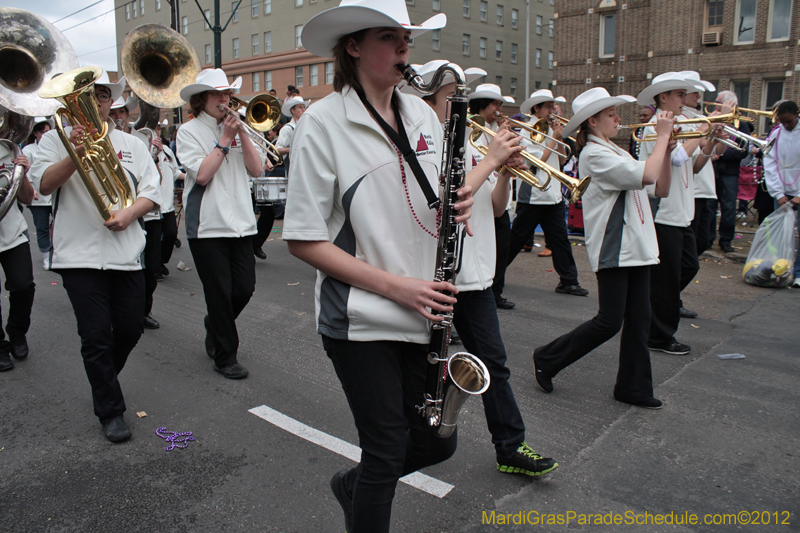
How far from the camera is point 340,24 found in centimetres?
204

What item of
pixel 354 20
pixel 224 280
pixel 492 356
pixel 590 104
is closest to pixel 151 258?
pixel 224 280

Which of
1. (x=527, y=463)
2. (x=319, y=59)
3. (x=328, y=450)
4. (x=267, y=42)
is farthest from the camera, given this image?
(x=267, y=42)

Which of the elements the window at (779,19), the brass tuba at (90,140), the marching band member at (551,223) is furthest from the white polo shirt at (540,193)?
the window at (779,19)

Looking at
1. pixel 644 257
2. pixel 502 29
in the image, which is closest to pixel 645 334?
pixel 644 257

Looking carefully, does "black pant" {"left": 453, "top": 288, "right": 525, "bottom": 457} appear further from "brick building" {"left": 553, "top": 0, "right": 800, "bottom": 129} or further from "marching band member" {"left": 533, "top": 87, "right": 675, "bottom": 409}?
"brick building" {"left": 553, "top": 0, "right": 800, "bottom": 129}

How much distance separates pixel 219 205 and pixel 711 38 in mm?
27192

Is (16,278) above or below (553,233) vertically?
below

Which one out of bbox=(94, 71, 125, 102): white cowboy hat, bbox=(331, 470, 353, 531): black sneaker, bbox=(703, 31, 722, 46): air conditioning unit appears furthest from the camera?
bbox=(703, 31, 722, 46): air conditioning unit

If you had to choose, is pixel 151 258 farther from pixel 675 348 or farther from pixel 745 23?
pixel 745 23

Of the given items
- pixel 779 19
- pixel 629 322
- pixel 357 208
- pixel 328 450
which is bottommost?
pixel 328 450

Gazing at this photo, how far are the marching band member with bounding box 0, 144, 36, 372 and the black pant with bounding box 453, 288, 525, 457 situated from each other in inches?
138

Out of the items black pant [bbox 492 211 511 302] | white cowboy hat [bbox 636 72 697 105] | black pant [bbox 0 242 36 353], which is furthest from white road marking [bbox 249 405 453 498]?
white cowboy hat [bbox 636 72 697 105]

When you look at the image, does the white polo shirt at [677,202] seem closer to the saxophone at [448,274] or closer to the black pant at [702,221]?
the black pant at [702,221]

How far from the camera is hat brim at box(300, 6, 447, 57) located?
196 centimetres
